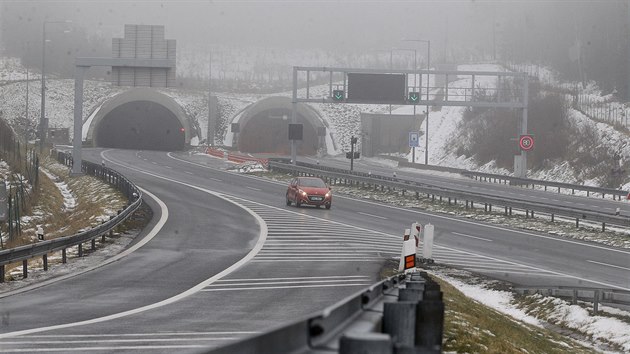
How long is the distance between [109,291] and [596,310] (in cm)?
930

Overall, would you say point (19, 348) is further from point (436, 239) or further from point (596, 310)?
point (436, 239)

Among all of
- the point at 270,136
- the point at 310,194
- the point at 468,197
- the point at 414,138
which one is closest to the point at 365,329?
the point at 310,194

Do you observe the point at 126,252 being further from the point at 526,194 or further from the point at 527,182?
the point at 527,182

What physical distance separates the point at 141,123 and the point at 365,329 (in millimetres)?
105011

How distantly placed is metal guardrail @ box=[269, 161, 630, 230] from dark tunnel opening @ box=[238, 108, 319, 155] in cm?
4360

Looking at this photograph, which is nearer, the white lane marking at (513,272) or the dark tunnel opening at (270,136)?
the white lane marking at (513,272)

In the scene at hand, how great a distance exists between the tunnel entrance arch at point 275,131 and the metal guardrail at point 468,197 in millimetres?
40812

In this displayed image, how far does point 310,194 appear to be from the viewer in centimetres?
4350

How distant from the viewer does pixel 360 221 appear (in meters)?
38.5

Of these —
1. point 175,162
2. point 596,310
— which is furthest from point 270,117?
point 596,310

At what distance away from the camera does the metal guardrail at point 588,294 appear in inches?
742

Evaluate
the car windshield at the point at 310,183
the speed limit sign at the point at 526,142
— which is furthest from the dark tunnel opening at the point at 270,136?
the car windshield at the point at 310,183

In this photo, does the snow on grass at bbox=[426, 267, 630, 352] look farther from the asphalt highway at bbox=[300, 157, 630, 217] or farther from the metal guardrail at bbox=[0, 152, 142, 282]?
the asphalt highway at bbox=[300, 157, 630, 217]

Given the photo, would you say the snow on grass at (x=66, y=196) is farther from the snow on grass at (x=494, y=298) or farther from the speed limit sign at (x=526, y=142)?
the speed limit sign at (x=526, y=142)
